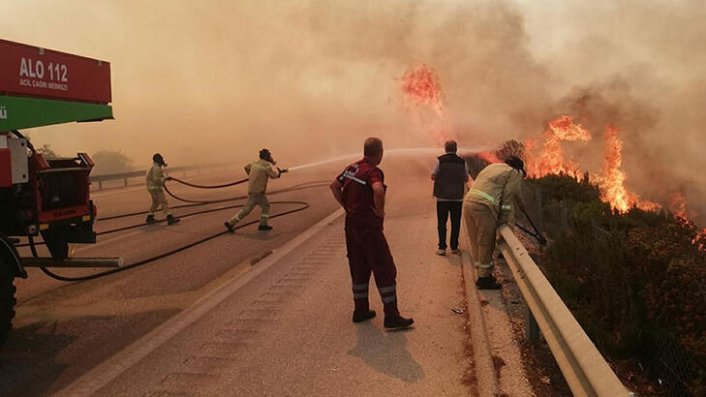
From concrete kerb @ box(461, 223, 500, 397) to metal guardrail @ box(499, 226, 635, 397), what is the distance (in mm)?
512

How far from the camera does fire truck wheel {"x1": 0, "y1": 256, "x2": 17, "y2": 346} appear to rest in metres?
4.46

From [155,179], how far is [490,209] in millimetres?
8548

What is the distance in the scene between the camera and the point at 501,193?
5.59m

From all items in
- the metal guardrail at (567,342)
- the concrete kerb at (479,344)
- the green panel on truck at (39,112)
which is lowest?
the concrete kerb at (479,344)

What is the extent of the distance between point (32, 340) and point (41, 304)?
124 cm

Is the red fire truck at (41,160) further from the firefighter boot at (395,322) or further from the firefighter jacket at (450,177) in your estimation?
the firefighter jacket at (450,177)

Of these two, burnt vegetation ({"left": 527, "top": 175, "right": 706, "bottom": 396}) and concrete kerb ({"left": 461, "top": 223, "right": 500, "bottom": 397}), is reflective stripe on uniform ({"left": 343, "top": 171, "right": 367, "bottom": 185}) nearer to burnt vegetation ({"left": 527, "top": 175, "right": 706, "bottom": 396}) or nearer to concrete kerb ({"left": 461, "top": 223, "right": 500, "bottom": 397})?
concrete kerb ({"left": 461, "top": 223, "right": 500, "bottom": 397})

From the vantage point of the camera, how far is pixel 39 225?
5.02m

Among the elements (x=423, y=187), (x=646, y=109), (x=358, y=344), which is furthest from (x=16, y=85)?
(x=646, y=109)

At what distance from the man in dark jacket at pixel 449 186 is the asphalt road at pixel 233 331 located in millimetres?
574

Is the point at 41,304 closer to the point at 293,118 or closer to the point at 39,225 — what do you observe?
the point at 39,225

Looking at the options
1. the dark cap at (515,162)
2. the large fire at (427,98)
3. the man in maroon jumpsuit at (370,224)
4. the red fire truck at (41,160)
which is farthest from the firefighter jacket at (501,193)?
the large fire at (427,98)

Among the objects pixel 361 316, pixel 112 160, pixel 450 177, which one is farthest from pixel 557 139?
pixel 112 160

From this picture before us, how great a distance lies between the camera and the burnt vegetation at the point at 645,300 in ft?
11.2
